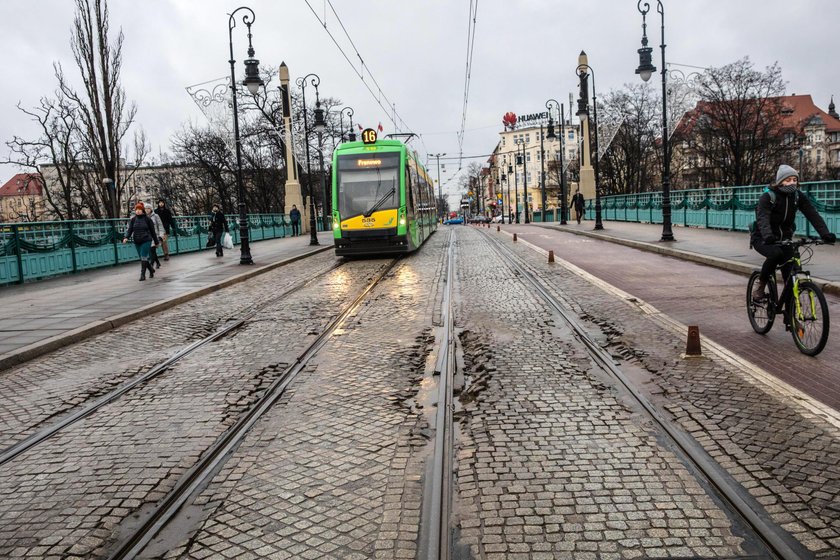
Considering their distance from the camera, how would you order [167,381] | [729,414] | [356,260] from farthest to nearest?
[356,260] → [167,381] → [729,414]

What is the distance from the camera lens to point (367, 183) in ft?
62.8

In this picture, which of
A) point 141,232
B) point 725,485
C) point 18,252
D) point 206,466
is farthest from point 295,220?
point 725,485

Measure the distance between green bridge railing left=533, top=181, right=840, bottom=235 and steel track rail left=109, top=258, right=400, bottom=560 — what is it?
15270mm

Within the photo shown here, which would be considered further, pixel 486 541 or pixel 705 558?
pixel 486 541

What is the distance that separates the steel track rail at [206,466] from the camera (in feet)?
10.4

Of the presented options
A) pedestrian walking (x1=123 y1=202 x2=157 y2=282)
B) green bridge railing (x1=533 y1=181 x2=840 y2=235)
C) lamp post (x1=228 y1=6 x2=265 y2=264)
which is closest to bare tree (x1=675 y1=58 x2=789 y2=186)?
green bridge railing (x1=533 y1=181 x2=840 y2=235)

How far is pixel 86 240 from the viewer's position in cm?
1842

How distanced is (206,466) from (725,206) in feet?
74.7

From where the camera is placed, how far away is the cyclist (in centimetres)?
670

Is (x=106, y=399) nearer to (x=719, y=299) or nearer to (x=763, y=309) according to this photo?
(x=763, y=309)

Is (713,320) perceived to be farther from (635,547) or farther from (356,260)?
(356,260)

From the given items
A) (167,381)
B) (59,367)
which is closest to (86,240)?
(59,367)

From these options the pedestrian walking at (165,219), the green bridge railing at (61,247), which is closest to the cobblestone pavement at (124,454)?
the green bridge railing at (61,247)

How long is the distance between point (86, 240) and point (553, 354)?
15812 millimetres
